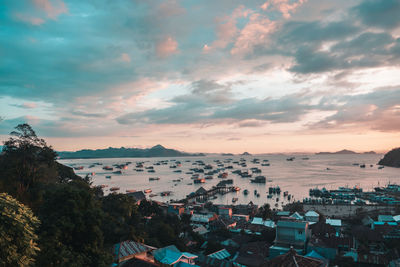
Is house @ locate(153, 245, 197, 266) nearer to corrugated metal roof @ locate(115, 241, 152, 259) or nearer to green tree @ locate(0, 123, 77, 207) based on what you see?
corrugated metal roof @ locate(115, 241, 152, 259)

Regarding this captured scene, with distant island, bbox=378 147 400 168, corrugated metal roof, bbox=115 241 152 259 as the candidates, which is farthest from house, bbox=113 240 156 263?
distant island, bbox=378 147 400 168

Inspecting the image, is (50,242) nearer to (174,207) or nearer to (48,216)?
(48,216)

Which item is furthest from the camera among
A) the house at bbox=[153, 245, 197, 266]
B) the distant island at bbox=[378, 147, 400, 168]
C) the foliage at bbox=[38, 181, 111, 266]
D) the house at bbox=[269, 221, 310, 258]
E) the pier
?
the distant island at bbox=[378, 147, 400, 168]

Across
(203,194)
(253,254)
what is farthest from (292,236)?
(203,194)

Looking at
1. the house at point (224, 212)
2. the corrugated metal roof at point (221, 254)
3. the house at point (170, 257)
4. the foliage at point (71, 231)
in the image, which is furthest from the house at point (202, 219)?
the foliage at point (71, 231)

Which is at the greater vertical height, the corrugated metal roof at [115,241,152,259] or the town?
the corrugated metal roof at [115,241,152,259]

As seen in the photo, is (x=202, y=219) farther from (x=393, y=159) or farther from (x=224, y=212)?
(x=393, y=159)

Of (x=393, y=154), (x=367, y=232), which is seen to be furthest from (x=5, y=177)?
(x=393, y=154)
